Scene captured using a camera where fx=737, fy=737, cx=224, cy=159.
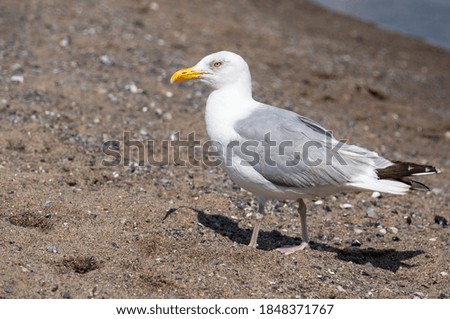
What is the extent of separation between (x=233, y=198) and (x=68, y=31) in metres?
5.67

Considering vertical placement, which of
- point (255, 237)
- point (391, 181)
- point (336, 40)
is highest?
point (391, 181)

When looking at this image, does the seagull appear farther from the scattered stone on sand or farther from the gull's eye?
the scattered stone on sand

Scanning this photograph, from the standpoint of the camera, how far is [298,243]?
675 centimetres

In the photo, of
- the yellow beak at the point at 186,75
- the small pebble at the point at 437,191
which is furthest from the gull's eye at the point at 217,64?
the small pebble at the point at 437,191

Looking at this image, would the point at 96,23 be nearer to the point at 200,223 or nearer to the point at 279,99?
the point at 279,99

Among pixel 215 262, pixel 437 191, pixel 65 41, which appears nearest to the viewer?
pixel 215 262

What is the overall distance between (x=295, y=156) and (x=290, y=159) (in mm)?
49

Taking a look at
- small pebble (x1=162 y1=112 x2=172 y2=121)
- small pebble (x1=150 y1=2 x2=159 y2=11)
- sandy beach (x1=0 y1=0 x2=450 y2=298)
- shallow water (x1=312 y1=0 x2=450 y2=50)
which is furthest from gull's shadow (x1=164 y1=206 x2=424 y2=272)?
shallow water (x1=312 y1=0 x2=450 y2=50)

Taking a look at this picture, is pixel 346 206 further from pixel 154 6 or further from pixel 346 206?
pixel 154 6

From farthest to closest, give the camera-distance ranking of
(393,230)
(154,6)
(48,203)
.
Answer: (154,6), (393,230), (48,203)

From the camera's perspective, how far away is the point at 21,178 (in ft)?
23.0

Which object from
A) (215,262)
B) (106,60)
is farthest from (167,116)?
(215,262)
